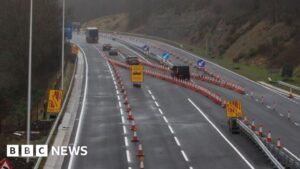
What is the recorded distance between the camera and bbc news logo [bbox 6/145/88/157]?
2964 cm

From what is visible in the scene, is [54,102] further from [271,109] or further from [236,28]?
[236,28]

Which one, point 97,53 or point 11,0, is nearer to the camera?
point 11,0

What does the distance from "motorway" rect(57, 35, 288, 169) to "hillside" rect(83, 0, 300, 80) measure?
24990mm

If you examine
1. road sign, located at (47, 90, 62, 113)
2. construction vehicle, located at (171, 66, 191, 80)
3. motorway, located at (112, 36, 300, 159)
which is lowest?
motorway, located at (112, 36, 300, 159)

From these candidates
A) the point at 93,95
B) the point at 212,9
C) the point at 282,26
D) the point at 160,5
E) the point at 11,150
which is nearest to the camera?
the point at 11,150

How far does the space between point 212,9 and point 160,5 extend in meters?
38.1

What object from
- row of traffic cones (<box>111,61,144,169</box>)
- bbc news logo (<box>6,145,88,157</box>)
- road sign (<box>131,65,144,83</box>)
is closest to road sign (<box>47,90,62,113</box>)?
row of traffic cones (<box>111,61,144,169</box>)

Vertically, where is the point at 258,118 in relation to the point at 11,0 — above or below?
below

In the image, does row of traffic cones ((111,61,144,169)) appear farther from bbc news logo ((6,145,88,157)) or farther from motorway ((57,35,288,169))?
bbc news logo ((6,145,88,157))

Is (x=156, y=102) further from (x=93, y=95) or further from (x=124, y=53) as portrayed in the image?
(x=124, y=53)

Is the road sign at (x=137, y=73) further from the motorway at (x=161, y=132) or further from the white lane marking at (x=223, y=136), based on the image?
the white lane marking at (x=223, y=136)

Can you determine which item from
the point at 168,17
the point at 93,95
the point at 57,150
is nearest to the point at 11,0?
the point at 93,95

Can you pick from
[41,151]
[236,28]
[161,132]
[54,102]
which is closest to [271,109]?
[161,132]

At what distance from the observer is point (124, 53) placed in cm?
10275
